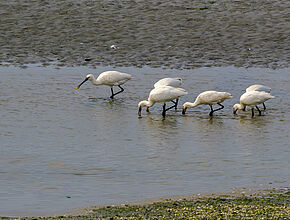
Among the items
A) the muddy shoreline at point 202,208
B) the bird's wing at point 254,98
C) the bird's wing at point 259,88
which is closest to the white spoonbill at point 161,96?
the bird's wing at point 254,98

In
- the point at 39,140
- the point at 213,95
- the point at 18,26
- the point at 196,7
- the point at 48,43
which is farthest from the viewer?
the point at 196,7

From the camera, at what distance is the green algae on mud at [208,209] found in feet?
26.5

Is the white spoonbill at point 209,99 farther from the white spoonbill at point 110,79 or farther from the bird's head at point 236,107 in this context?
the white spoonbill at point 110,79

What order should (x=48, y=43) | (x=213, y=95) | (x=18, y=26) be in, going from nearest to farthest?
(x=213, y=95) < (x=48, y=43) < (x=18, y=26)

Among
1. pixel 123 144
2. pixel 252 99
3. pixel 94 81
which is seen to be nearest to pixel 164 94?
pixel 252 99

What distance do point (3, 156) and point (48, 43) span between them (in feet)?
39.1

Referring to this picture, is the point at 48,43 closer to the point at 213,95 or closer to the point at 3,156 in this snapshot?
the point at 213,95

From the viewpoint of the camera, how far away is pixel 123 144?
12.3m

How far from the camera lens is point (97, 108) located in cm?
1578

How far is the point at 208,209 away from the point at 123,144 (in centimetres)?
416

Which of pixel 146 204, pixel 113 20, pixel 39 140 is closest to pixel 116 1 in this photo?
pixel 113 20

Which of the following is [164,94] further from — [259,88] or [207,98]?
[259,88]

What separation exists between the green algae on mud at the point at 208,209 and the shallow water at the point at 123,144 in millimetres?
450

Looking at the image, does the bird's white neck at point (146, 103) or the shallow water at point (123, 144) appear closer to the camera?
the shallow water at point (123, 144)
